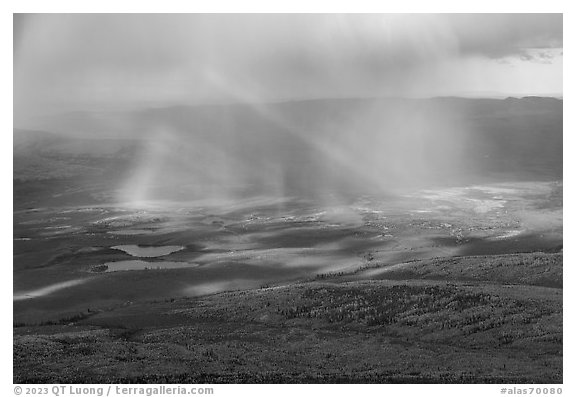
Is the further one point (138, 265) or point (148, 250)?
point (148, 250)

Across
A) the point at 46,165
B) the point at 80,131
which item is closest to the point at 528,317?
the point at 80,131

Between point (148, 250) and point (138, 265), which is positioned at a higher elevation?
point (148, 250)

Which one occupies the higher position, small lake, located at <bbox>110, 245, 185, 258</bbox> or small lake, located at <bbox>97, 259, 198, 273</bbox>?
small lake, located at <bbox>110, 245, 185, 258</bbox>

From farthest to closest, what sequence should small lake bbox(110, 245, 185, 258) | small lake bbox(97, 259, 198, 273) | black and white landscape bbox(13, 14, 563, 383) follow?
small lake bbox(110, 245, 185, 258)
small lake bbox(97, 259, 198, 273)
black and white landscape bbox(13, 14, 563, 383)

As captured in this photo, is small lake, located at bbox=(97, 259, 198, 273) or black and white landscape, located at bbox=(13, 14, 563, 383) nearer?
black and white landscape, located at bbox=(13, 14, 563, 383)
